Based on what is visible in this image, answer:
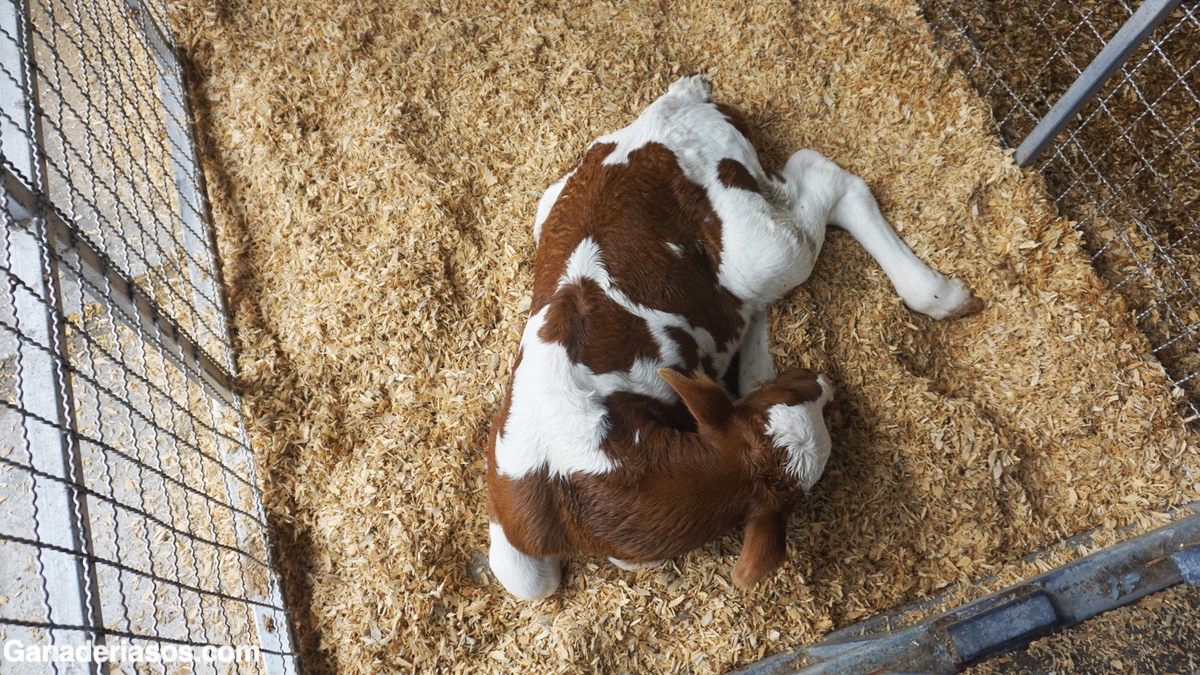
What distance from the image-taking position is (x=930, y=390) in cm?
316

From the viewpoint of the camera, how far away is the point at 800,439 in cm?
248

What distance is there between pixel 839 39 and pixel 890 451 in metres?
2.39

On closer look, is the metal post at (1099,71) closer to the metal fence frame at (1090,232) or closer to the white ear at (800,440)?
the metal fence frame at (1090,232)

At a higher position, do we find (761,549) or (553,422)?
(553,422)

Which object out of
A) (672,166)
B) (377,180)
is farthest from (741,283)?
(377,180)

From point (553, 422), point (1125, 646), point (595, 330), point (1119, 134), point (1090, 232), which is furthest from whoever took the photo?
point (1119, 134)

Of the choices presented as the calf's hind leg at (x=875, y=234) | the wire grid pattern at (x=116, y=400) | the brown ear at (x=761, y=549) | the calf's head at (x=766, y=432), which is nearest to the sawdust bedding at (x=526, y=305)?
Result: the calf's hind leg at (x=875, y=234)

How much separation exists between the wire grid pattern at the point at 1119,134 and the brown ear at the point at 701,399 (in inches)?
90.0

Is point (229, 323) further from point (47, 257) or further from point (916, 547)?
point (916, 547)

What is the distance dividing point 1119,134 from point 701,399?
3.11m

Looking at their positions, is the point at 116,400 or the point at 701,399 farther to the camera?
the point at 116,400

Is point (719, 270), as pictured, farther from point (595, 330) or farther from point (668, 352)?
point (595, 330)

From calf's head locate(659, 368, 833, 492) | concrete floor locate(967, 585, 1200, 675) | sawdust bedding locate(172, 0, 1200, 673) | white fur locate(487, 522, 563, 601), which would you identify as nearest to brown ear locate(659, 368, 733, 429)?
calf's head locate(659, 368, 833, 492)

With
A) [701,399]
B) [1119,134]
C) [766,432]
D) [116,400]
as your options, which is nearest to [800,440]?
[766,432]
